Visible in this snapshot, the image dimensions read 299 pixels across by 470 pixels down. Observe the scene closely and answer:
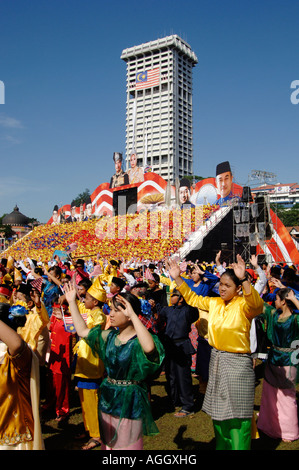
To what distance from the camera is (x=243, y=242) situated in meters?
22.7

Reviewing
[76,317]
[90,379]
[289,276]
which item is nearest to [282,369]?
[289,276]

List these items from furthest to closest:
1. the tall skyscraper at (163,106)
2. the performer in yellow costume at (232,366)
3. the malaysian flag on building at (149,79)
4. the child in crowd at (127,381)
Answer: the tall skyscraper at (163,106)
the malaysian flag on building at (149,79)
the performer in yellow costume at (232,366)
the child in crowd at (127,381)

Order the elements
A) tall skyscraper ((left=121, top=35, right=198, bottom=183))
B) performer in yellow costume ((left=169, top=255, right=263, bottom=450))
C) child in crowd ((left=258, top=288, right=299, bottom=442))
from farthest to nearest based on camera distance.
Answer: tall skyscraper ((left=121, top=35, right=198, bottom=183))
child in crowd ((left=258, top=288, right=299, bottom=442))
performer in yellow costume ((left=169, top=255, right=263, bottom=450))

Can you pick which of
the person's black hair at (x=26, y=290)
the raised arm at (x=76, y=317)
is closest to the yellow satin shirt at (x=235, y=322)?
the raised arm at (x=76, y=317)

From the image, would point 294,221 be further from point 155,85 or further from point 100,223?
point 155,85

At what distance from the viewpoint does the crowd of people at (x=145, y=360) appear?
106 inches

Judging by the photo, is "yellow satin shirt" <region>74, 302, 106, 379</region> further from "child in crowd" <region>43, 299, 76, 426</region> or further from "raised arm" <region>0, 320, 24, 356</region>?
"raised arm" <region>0, 320, 24, 356</region>

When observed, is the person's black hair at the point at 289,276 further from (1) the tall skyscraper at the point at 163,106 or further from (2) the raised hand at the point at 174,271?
(1) the tall skyscraper at the point at 163,106

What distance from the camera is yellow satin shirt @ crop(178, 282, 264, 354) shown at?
3.26 m

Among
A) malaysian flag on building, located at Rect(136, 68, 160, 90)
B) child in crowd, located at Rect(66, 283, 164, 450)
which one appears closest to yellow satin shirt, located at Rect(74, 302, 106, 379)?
child in crowd, located at Rect(66, 283, 164, 450)

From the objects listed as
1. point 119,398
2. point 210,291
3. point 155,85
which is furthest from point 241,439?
point 155,85

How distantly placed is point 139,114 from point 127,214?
261ft

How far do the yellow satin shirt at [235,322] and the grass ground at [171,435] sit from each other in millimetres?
1411

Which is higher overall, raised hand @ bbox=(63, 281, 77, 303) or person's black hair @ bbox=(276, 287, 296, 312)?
raised hand @ bbox=(63, 281, 77, 303)
